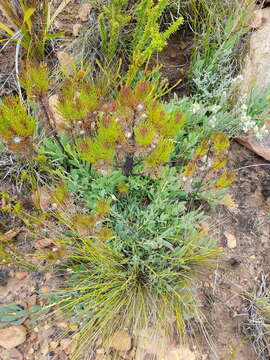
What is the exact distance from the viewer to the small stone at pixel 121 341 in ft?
6.24

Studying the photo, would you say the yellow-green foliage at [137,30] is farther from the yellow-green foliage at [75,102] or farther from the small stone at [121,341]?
the small stone at [121,341]

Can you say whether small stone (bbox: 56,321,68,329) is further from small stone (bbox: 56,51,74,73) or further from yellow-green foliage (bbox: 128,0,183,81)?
small stone (bbox: 56,51,74,73)

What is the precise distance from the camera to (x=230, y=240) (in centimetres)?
240

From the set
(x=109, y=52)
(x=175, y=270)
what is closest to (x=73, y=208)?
(x=175, y=270)

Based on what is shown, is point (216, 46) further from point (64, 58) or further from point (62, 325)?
point (62, 325)

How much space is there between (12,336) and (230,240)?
63.8 inches

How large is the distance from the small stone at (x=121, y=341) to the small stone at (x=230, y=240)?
997mm

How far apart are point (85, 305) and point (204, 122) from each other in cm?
160

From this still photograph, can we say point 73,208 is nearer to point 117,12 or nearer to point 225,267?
point 225,267

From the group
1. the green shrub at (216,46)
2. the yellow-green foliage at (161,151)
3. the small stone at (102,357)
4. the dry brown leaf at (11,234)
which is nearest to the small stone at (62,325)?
the small stone at (102,357)

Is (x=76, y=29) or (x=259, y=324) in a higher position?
(x=76, y=29)

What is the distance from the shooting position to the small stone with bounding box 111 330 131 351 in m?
1.90

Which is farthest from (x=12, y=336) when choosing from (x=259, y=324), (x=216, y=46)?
(x=216, y=46)

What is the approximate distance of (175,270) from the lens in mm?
2070
